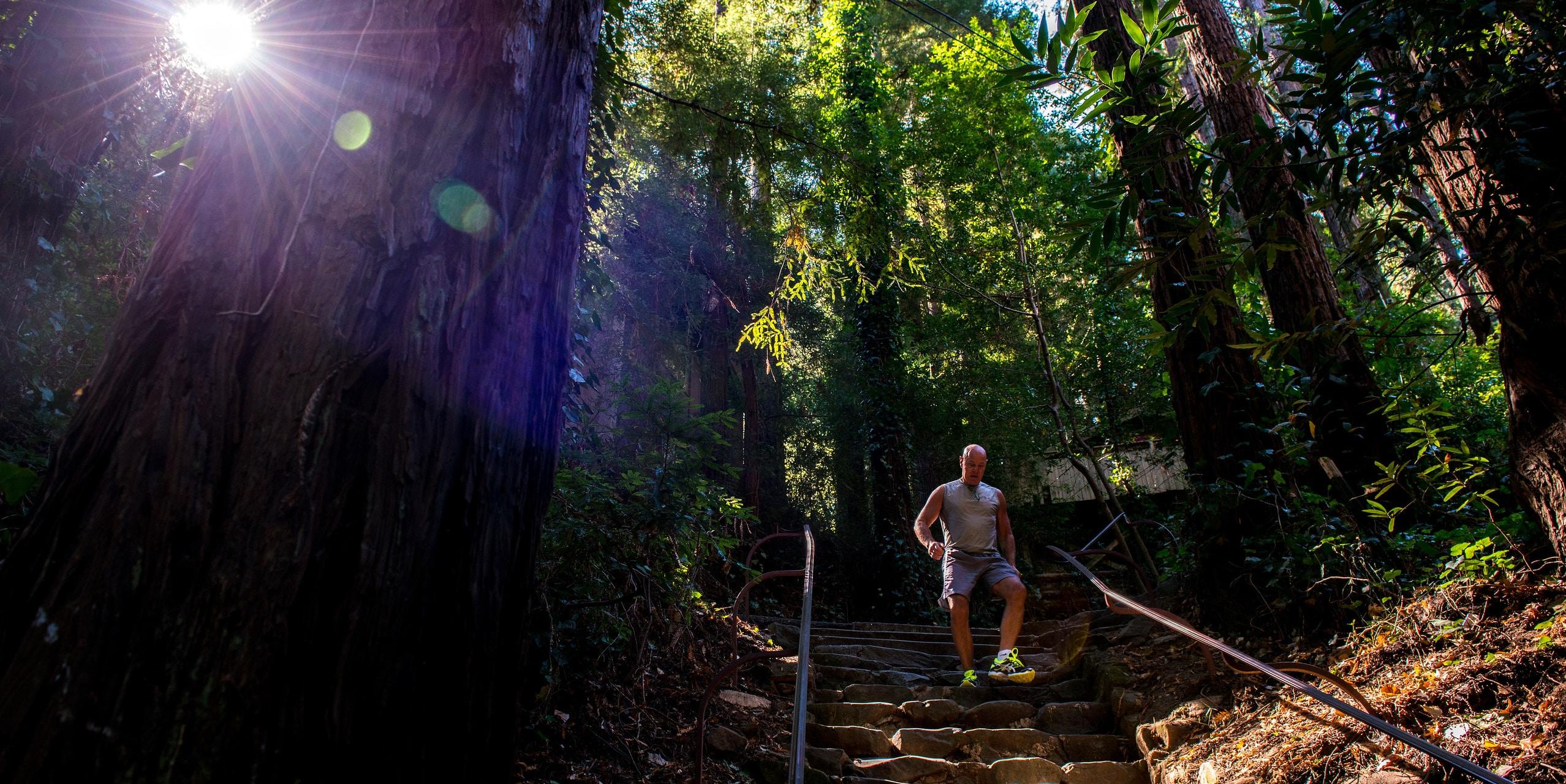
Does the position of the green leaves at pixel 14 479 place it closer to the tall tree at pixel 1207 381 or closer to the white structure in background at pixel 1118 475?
the tall tree at pixel 1207 381

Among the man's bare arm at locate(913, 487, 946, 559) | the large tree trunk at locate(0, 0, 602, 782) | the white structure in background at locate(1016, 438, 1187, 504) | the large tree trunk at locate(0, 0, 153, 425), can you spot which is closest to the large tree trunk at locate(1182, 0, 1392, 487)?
the large tree trunk at locate(0, 0, 602, 782)

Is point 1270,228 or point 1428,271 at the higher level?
point 1270,228

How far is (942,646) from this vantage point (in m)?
7.16

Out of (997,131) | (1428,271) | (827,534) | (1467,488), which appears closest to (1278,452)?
(1467,488)

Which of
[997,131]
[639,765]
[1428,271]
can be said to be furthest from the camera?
[997,131]

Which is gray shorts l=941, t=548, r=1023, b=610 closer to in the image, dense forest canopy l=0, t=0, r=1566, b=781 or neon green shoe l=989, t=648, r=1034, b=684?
neon green shoe l=989, t=648, r=1034, b=684

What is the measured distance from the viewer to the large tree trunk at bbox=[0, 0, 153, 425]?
342cm

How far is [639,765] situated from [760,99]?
4.45 metres

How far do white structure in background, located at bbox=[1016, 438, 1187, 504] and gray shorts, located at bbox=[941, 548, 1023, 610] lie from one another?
12.6 feet

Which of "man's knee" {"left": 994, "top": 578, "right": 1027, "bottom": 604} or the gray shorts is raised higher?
the gray shorts

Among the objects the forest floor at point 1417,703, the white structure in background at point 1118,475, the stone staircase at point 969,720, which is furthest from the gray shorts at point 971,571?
the white structure in background at point 1118,475

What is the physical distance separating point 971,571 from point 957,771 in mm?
1597

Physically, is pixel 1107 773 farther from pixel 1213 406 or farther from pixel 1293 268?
pixel 1293 268

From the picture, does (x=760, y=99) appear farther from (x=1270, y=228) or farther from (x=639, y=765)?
(x=639, y=765)
